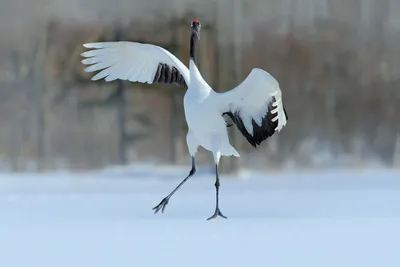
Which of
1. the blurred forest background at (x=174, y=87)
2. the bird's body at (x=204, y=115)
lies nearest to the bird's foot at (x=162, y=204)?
the bird's body at (x=204, y=115)

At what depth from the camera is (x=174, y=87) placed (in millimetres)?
4738

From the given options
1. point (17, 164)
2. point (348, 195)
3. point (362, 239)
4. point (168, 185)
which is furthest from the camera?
point (17, 164)

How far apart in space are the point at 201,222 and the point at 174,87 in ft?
7.13

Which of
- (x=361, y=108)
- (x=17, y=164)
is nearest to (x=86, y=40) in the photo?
(x=17, y=164)

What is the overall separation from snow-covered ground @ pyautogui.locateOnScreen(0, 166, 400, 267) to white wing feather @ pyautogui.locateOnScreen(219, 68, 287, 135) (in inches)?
14.5

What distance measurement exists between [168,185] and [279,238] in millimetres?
1898

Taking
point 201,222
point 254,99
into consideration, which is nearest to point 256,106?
Result: point 254,99

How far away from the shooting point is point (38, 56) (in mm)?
4949

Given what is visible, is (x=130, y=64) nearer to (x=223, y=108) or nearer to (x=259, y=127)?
(x=223, y=108)

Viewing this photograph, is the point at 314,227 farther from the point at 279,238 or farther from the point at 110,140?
the point at 110,140

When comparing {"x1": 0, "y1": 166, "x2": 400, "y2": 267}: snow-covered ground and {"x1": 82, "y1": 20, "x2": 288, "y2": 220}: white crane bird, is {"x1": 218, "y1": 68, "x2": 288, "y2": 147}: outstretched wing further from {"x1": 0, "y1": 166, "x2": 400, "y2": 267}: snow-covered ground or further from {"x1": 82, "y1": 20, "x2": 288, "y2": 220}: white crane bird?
{"x1": 0, "y1": 166, "x2": 400, "y2": 267}: snow-covered ground

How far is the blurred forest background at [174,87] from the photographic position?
4797 mm

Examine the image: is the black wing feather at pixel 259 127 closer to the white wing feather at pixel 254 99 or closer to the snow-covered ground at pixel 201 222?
the white wing feather at pixel 254 99

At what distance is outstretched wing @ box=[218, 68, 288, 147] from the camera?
100 inches
